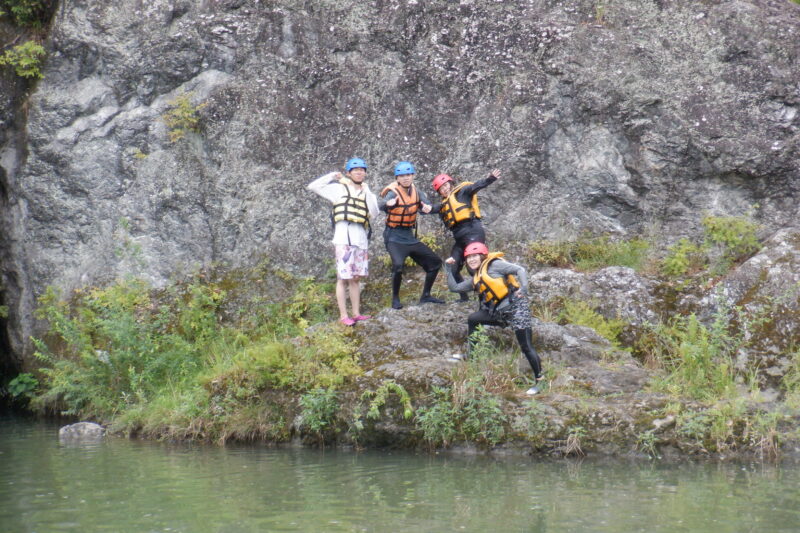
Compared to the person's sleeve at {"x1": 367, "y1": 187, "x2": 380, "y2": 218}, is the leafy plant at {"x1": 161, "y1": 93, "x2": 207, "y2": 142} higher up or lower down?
higher up

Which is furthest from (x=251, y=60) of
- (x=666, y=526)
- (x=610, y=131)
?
(x=666, y=526)

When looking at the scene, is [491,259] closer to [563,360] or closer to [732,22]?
[563,360]

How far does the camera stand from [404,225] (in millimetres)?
10117

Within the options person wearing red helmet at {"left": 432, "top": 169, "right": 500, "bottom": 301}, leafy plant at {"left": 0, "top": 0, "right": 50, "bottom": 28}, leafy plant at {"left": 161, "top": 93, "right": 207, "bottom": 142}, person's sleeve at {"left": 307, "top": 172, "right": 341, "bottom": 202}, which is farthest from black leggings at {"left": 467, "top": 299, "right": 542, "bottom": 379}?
leafy plant at {"left": 0, "top": 0, "right": 50, "bottom": 28}

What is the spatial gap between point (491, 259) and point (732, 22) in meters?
6.10

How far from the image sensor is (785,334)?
30.0ft

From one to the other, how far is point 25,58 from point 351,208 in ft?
20.3

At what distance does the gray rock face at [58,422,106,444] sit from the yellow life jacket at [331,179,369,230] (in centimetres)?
376

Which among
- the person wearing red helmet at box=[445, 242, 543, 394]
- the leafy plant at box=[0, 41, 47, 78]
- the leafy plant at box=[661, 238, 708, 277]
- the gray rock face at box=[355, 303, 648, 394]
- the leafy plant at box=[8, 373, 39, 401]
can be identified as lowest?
the leafy plant at box=[8, 373, 39, 401]

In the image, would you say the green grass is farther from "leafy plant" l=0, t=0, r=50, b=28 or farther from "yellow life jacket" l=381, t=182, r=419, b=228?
"leafy plant" l=0, t=0, r=50, b=28

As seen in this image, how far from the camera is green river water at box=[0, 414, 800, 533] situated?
553 centimetres

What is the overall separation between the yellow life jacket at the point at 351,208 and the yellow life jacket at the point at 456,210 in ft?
3.27

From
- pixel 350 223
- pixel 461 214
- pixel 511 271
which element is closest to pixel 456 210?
pixel 461 214

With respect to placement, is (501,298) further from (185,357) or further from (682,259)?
(185,357)
